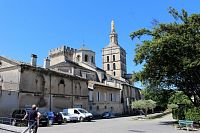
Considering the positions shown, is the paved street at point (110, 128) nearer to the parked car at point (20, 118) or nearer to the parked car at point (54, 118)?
the parked car at point (20, 118)

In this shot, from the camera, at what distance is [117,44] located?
96.4 meters

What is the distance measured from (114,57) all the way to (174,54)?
70522 mm

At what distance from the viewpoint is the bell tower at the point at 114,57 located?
9344cm

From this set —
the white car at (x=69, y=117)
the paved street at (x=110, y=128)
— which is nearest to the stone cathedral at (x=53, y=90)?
the white car at (x=69, y=117)

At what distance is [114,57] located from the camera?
94375mm

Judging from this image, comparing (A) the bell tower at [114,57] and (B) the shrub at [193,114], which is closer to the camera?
(B) the shrub at [193,114]

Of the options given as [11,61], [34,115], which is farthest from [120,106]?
Answer: [34,115]

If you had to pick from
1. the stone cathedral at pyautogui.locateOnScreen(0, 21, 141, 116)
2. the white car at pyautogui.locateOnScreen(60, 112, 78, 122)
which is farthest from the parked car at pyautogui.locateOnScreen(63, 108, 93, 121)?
the stone cathedral at pyautogui.locateOnScreen(0, 21, 141, 116)

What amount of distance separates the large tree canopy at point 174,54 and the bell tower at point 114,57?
215 feet

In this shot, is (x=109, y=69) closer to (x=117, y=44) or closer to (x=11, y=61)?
(x=117, y=44)

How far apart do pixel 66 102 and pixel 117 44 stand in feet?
202

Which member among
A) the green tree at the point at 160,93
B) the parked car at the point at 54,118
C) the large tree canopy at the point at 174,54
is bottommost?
the parked car at the point at 54,118

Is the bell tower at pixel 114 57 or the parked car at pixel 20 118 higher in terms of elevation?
the bell tower at pixel 114 57

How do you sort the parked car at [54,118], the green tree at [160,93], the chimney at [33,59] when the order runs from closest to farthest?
the parked car at [54,118] < the green tree at [160,93] < the chimney at [33,59]
